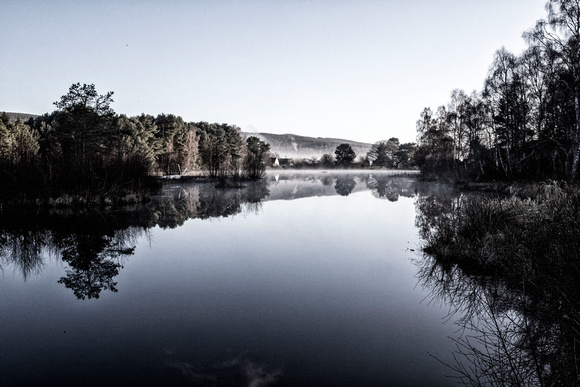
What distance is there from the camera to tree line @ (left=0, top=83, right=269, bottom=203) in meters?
15.2

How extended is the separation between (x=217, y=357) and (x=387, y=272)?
14.1 feet

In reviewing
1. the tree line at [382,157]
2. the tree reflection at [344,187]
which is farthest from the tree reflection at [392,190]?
the tree line at [382,157]

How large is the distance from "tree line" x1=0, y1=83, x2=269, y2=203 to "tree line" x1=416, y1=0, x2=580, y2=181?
22.0 m

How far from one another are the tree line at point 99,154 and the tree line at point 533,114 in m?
22.0

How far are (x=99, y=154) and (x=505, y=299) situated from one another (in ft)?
68.8

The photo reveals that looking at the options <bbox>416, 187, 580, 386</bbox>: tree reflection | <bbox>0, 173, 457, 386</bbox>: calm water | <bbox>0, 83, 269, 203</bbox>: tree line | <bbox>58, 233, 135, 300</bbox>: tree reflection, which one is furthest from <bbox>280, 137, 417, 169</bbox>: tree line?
<bbox>58, 233, 135, 300</bbox>: tree reflection

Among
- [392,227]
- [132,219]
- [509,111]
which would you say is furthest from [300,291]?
[509,111]

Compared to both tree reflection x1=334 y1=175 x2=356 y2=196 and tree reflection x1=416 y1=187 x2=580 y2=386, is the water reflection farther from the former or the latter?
tree reflection x1=334 y1=175 x2=356 y2=196

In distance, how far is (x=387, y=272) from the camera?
6.79 metres

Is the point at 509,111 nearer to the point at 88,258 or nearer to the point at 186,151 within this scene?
the point at 88,258

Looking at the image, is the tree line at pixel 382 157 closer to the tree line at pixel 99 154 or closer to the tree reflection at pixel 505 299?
the tree line at pixel 99 154

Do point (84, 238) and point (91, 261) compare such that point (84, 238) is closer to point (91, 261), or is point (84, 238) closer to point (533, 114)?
point (91, 261)

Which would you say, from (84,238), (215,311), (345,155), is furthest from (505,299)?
(345,155)

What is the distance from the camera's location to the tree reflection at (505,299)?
290cm
